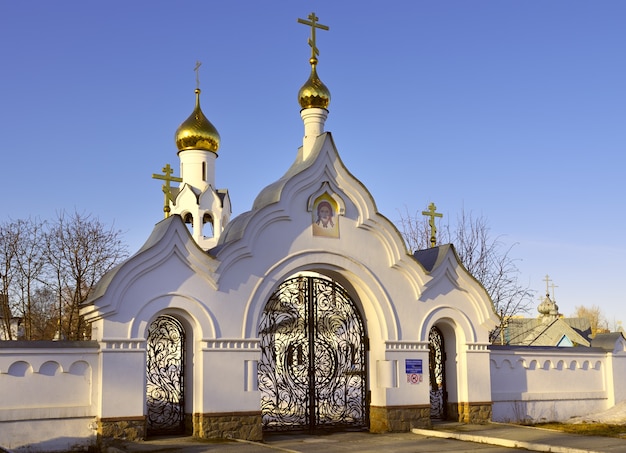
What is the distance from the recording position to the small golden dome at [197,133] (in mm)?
25734

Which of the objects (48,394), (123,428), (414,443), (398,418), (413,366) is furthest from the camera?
(413,366)

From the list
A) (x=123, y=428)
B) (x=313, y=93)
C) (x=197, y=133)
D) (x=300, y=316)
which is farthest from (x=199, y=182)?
(x=123, y=428)

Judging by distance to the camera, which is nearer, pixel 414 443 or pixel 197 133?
pixel 414 443

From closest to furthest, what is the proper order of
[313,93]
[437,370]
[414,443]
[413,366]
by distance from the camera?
[414,443] < [413,366] < [437,370] < [313,93]

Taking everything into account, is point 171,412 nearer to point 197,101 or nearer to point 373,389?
point 373,389

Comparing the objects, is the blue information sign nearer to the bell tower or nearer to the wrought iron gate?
the wrought iron gate

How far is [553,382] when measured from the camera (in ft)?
57.7

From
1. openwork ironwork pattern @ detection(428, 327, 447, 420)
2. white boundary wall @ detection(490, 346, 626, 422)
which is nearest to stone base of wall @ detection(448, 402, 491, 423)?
openwork ironwork pattern @ detection(428, 327, 447, 420)

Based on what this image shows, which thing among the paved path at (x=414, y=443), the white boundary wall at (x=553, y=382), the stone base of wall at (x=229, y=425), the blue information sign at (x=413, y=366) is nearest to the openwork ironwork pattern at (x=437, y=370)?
the blue information sign at (x=413, y=366)

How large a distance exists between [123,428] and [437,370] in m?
7.10

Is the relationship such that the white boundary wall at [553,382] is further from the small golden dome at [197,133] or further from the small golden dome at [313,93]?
the small golden dome at [197,133]

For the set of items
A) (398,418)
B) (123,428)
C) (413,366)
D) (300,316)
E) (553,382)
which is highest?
(300,316)

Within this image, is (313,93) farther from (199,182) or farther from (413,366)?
(199,182)

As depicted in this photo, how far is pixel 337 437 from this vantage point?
46.1ft
